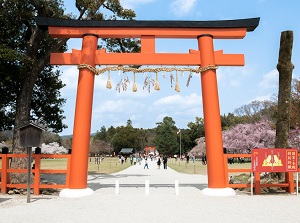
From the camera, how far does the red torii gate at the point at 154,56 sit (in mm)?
10711

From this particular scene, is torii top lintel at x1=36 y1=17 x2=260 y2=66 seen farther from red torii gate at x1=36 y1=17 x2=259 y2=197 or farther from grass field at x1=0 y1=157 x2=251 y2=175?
grass field at x1=0 y1=157 x2=251 y2=175

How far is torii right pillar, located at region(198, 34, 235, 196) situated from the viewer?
10.6 metres

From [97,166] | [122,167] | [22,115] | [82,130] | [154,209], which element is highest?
[22,115]

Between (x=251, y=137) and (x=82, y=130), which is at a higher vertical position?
(x=251, y=137)

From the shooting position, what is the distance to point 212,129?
10766 millimetres

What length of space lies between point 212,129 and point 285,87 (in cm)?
398

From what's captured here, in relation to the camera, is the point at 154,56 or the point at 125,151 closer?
the point at 154,56

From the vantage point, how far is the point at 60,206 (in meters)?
8.62

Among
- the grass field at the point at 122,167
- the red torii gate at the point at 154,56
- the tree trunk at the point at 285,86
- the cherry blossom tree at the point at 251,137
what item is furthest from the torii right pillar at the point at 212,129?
the cherry blossom tree at the point at 251,137

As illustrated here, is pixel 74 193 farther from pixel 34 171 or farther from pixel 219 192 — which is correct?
pixel 219 192

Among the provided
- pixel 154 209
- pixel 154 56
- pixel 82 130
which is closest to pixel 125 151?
pixel 154 56

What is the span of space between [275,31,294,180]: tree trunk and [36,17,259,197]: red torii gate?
72.7 inches

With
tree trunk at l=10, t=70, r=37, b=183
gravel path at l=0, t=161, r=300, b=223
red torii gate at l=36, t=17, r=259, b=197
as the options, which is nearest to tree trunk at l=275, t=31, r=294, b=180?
red torii gate at l=36, t=17, r=259, b=197

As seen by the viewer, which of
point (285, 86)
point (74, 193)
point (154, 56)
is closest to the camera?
point (74, 193)
